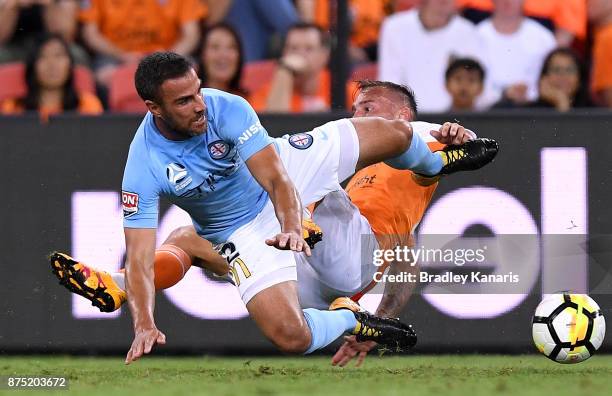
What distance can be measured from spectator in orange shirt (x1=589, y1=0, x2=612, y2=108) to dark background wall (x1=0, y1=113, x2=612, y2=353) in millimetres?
1519

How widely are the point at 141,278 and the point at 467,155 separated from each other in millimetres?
2127

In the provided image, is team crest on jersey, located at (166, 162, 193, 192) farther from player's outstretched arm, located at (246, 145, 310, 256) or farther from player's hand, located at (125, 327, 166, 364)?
player's hand, located at (125, 327, 166, 364)

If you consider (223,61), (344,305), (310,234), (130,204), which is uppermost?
(223,61)

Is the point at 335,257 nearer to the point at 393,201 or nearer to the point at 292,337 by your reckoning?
the point at 393,201

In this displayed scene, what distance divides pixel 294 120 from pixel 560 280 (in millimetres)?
2030

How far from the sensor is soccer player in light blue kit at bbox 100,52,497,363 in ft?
20.1

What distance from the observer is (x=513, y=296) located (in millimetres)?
7855

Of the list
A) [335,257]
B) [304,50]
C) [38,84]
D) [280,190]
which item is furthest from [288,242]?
[38,84]

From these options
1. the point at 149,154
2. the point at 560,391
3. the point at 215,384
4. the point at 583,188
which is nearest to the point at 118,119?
the point at 149,154

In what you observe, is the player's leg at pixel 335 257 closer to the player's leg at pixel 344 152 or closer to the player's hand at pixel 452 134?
the player's leg at pixel 344 152

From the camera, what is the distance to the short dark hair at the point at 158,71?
6.10 meters

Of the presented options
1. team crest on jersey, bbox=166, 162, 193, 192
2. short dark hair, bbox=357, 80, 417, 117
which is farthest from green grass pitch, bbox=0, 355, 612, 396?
short dark hair, bbox=357, 80, 417, 117

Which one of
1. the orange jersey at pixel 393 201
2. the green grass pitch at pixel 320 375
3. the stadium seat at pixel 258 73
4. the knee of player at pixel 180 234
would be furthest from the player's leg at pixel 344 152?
the stadium seat at pixel 258 73

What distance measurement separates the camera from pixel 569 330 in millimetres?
6504
